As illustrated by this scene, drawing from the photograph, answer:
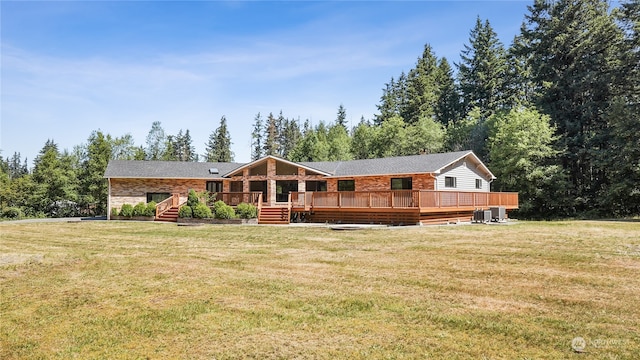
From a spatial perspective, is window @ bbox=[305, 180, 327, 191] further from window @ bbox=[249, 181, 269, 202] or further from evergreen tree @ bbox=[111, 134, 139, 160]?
evergreen tree @ bbox=[111, 134, 139, 160]

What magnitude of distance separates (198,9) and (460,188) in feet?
64.7

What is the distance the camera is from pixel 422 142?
1774 inches

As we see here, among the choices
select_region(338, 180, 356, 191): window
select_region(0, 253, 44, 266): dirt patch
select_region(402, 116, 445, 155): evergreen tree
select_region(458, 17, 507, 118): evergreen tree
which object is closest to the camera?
select_region(0, 253, 44, 266): dirt patch

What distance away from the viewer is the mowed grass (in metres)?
4.59

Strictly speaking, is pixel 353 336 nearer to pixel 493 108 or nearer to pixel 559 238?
pixel 559 238

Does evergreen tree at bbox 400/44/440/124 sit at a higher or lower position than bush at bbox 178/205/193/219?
higher

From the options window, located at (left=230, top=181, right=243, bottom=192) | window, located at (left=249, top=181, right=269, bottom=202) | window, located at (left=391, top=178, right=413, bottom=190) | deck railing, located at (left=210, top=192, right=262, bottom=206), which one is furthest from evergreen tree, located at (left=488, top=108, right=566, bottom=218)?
window, located at (left=230, top=181, right=243, bottom=192)

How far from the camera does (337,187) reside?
94.3 feet

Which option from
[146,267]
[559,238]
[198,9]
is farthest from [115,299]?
[559,238]

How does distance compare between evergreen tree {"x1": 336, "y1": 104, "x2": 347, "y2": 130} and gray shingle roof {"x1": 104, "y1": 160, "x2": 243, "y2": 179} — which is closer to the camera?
gray shingle roof {"x1": 104, "y1": 160, "x2": 243, "y2": 179}

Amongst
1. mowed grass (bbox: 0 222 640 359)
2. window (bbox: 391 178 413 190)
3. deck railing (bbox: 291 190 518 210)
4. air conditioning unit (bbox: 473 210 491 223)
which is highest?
window (bbox: 391 178 413 190)

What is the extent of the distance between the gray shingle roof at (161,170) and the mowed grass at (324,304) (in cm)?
2128

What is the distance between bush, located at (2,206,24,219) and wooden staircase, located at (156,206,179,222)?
17610 millimetres

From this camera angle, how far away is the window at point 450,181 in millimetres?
25427
